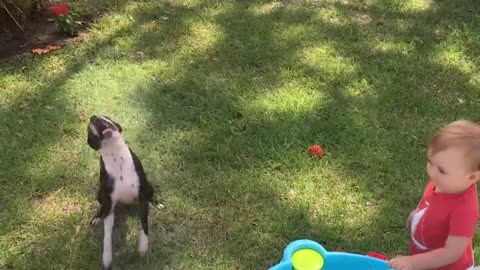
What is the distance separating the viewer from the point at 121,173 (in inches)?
96.8

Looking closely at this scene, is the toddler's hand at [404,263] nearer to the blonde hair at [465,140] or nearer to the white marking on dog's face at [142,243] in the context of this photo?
the blonde hair at [465,140]

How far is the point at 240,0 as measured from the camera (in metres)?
4.63

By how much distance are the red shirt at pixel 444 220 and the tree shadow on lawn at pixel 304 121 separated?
1.82 ft

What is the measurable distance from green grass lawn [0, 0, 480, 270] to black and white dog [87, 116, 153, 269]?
0.27 m

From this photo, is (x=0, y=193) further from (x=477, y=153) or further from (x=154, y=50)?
(x=477, y=153)

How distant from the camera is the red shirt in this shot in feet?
6.91

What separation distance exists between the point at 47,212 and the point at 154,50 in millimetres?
1468

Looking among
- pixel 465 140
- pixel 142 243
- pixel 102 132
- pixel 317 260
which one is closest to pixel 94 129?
pixel 102 132

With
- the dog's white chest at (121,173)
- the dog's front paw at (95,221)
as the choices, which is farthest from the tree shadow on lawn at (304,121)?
the dog's white chest at (121,173)

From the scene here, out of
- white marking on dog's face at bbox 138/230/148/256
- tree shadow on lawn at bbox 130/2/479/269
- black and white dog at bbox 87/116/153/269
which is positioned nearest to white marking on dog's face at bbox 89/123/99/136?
black and white dog at bbox 87/116/153/269

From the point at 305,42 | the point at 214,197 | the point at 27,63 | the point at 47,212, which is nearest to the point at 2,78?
the point at 27,63

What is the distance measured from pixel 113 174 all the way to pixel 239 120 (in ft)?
3.85

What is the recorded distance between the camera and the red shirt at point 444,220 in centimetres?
211

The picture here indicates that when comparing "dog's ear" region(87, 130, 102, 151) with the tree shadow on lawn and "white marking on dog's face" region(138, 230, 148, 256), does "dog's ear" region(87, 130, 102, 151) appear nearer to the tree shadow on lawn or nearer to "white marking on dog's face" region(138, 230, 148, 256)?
"white marking on dog's face" region(138, 230, 148, 256)
